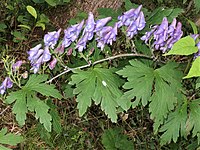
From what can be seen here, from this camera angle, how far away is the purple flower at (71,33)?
203cm

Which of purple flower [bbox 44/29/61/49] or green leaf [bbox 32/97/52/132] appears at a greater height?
purple flower [bbox 44/29/61/49]

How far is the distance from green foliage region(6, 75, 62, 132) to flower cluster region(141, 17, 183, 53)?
55 cm

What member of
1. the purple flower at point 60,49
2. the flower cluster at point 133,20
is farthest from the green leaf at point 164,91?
the purple flower at point 60,49

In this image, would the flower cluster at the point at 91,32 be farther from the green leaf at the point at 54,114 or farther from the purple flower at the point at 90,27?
the green leaf at the point at 54,114

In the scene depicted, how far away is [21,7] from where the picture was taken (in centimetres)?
337

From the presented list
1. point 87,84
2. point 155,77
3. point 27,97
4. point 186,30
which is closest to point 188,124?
point 155,77

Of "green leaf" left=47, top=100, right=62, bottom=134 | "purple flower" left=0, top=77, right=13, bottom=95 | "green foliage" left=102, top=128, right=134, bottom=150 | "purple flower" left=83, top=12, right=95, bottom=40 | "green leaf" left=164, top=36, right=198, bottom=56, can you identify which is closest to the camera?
"green leaf" left=164, top=36, right=198, bottom=56

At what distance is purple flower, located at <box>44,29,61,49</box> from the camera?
206 centimetres

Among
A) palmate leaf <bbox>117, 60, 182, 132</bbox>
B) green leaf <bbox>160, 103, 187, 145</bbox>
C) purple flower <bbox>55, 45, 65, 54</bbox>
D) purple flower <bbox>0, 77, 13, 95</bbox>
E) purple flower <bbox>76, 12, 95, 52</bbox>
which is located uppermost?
purple flower <bbox>76, 12, 95, 52</bbox>

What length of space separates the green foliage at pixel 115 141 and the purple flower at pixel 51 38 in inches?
39.5

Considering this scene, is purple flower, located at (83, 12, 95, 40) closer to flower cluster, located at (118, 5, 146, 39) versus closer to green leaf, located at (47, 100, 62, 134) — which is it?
flower cluster, located at (118, 5, 146, 39)

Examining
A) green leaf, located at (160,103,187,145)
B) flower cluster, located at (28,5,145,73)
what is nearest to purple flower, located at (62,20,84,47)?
flower cluster, located at (28,5,145,73)

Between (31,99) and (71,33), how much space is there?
Answer: 1.22ft

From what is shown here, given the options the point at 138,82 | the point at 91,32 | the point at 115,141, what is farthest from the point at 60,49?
the point at 115,141
